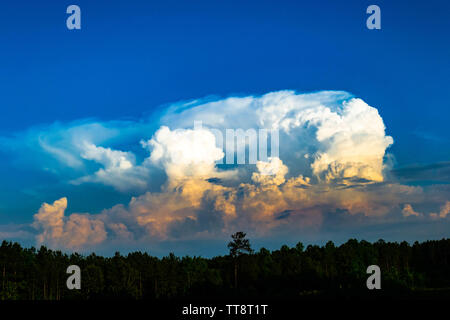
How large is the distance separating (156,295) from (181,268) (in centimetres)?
2065

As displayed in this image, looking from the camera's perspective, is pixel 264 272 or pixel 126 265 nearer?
pixel 126 265

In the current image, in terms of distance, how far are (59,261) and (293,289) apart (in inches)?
3002

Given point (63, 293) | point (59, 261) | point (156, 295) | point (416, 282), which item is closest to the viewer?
point (63, 293)

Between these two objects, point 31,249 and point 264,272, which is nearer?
point 31,249

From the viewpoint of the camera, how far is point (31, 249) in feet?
474
